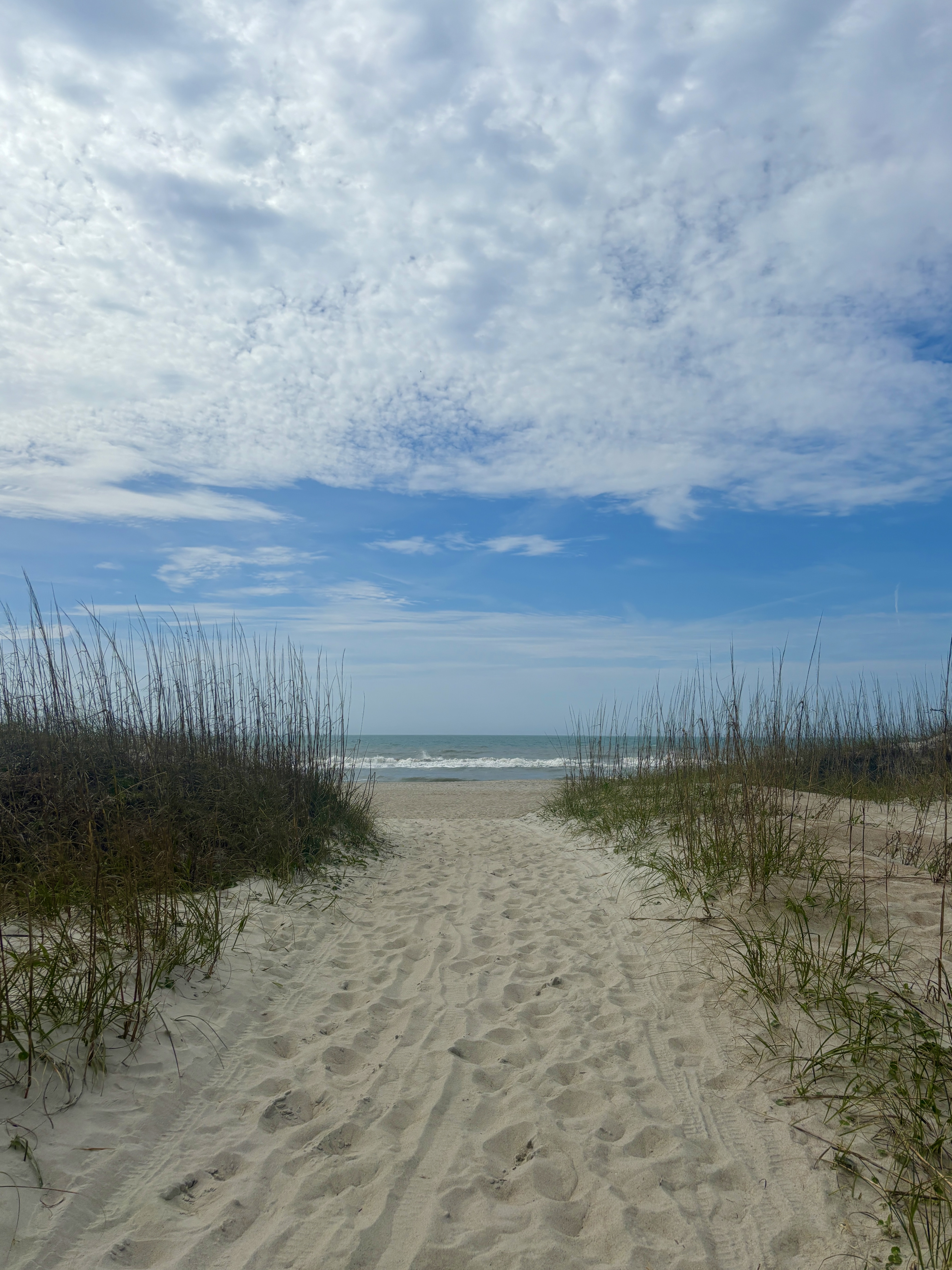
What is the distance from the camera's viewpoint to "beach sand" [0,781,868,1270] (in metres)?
1.83

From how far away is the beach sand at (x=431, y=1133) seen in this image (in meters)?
1.83

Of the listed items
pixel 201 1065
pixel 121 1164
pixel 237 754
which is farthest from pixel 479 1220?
pixel 237 754

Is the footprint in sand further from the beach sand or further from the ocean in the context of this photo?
the ocean

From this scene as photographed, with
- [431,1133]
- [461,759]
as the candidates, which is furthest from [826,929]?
[461,759]

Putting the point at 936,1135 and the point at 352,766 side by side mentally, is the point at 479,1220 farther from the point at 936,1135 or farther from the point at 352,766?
the point at 352,766

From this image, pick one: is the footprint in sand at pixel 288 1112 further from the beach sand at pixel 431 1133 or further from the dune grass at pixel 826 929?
the dune grass at pixel 826 929

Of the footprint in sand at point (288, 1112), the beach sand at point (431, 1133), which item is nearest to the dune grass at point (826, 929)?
the beach sand at point (431, 1133)

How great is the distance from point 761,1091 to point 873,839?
4007mm

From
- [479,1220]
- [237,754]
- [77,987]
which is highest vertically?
[237,754]

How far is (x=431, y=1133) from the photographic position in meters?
2.30

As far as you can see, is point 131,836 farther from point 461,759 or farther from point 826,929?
point 461,759

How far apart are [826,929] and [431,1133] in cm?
231

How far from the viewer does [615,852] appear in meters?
6.27

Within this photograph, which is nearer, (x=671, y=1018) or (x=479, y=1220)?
(x=479, y=1220)
